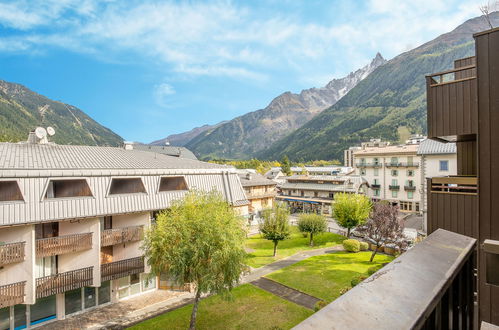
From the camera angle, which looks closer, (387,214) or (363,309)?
(363,309)

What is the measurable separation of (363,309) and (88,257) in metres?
18.0

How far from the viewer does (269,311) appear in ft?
50.2

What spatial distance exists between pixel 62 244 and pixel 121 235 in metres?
3.11

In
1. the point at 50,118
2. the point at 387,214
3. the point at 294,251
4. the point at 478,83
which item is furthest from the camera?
the point at 50,118

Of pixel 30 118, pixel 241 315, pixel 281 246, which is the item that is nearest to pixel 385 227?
pixel 281 246

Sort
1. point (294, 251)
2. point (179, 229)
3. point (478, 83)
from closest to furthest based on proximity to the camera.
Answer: point (478, 83) < point (179, 229) < point (294, 251)

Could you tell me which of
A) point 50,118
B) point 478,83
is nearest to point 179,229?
point 478,83

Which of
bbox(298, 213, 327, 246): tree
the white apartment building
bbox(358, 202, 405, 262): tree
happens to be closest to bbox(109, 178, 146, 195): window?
bbox(298, 213, 327, 246): tree

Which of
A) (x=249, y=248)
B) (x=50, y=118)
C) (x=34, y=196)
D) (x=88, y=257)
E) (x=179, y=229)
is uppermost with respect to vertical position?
(x=50, y=118)

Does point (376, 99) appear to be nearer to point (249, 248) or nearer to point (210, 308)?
point (249, 248)

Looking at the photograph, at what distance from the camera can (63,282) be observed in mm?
14672

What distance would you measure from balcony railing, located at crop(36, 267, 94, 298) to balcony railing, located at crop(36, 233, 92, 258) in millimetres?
1317

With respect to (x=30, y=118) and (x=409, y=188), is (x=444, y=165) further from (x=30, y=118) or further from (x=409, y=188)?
(x=30, y=118)

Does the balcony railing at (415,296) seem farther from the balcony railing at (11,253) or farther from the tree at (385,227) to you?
the tree at (385,227)
